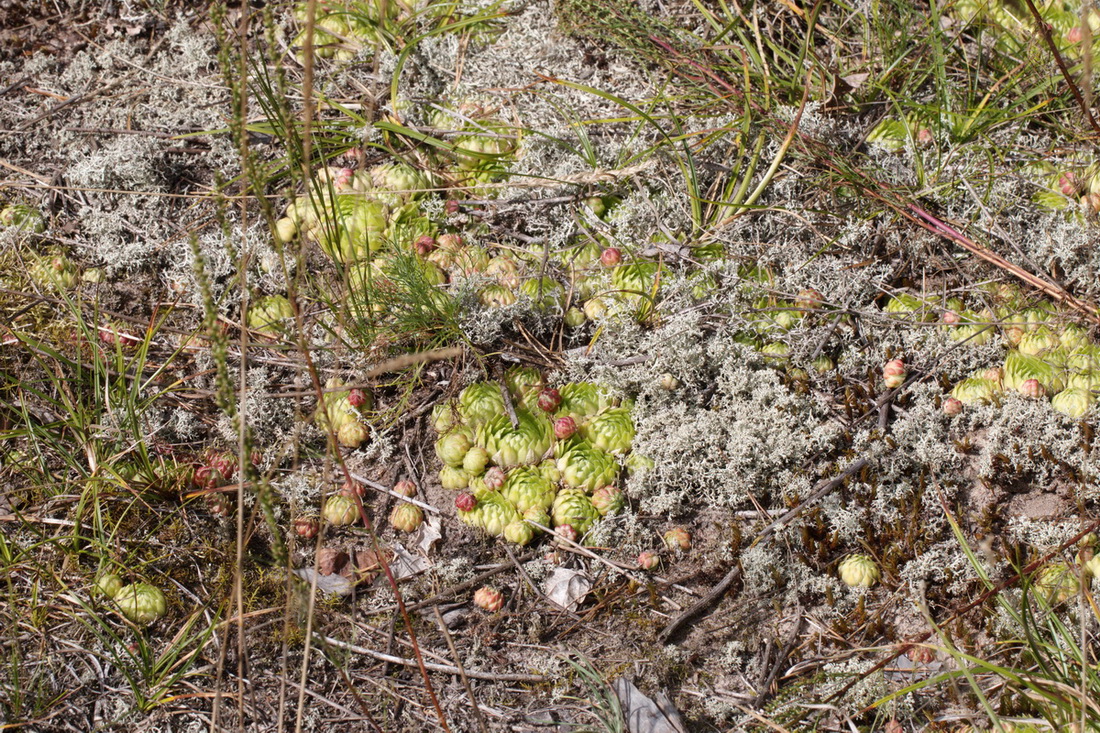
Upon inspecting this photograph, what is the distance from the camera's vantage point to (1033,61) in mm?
4094

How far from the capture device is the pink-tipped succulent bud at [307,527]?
10.9 ft

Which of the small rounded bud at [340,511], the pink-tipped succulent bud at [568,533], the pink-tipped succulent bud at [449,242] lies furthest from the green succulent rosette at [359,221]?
the pink-tipped succulent bud at [568,533]

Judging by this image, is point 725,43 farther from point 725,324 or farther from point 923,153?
point 725,324

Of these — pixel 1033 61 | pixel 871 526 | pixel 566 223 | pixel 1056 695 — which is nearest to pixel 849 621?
pixel 871 526

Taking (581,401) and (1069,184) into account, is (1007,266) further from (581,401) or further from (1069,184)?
(581,401)

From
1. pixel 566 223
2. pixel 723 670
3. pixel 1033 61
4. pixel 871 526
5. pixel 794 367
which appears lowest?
pixel 723 670

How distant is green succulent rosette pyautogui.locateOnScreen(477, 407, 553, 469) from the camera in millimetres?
3424

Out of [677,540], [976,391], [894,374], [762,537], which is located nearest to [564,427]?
[677,540]

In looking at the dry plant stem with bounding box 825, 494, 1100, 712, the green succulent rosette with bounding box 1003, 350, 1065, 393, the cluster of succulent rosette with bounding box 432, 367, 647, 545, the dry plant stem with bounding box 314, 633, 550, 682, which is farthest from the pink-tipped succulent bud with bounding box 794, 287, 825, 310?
the dry plant stem with bounding box 314, 633, 550, 682

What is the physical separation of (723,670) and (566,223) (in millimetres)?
2147

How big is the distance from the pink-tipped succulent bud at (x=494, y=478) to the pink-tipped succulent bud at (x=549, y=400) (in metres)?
0.32

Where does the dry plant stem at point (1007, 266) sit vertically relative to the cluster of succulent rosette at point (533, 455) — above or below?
above

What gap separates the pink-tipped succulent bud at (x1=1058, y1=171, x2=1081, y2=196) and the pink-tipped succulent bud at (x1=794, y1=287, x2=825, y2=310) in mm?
1296

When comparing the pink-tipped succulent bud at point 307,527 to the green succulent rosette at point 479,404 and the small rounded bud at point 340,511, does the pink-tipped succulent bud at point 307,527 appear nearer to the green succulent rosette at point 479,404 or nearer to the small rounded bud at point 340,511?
the small rounded bud at point 340,511
